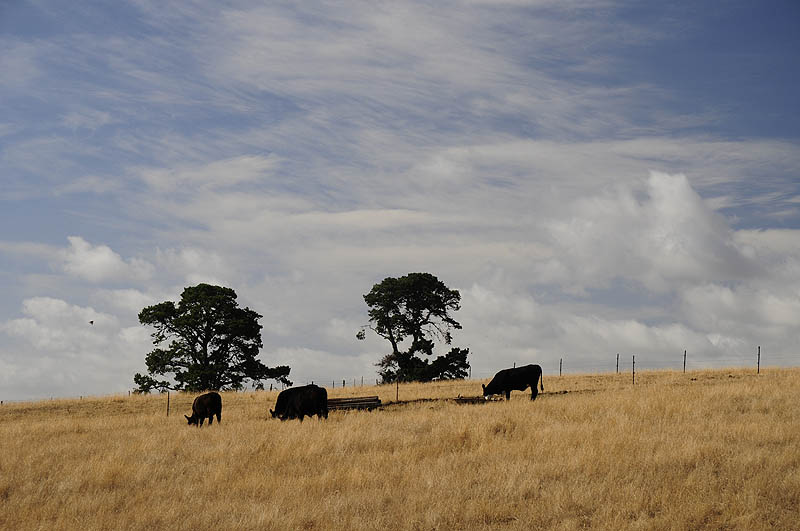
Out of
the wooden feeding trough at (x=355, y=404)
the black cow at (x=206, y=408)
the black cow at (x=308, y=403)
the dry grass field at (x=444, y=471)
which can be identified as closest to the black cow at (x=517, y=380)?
the wooden feeding trough at (x=355, y=404)

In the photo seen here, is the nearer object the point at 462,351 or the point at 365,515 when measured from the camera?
the point at 365,515

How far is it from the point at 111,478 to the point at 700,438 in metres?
13.8

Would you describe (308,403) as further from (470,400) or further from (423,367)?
(423,367)

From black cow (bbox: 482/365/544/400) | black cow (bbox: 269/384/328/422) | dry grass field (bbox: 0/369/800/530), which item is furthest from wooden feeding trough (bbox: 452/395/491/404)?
black cow (bbox: 269/384/328/422)

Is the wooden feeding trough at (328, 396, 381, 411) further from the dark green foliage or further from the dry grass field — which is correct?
the dark green foliage

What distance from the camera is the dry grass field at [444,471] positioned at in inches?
461

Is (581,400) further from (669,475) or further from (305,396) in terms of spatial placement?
(669,475)

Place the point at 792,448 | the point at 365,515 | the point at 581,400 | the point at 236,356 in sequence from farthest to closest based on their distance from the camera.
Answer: the point at 236,356
the point at 581,400
the point at 792,448
the point at 365,515

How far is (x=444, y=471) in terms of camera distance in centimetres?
1478

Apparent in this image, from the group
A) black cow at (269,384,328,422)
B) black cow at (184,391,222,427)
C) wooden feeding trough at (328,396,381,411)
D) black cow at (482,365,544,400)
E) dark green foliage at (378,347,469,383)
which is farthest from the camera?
dark green foliage at (378,347,469,383)

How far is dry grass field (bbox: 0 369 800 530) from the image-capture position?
1172cm

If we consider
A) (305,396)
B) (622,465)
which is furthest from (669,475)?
(305,396)

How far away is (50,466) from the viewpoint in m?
17.1

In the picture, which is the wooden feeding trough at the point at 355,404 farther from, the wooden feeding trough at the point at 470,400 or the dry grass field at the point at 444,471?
the dry grass field at the point at 444,471
